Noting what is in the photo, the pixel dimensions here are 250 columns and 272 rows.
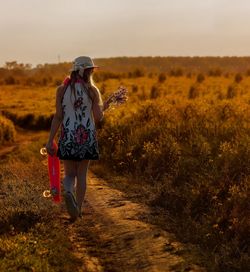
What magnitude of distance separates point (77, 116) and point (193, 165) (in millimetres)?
3587

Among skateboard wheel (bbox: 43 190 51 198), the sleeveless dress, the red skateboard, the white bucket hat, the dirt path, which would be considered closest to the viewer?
the dirt path

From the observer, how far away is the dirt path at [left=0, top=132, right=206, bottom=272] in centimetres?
731

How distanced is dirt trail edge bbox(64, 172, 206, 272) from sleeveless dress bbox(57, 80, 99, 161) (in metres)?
0.94

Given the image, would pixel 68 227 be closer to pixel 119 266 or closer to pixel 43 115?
pixel 119 266

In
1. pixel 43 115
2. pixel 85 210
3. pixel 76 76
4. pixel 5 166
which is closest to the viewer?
pixel 76 76

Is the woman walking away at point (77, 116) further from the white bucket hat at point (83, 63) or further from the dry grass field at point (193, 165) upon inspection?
the dry grass field at point (193, 165)

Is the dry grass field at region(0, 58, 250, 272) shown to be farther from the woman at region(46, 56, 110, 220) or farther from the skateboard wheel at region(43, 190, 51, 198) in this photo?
the skateboard wheel at region(43, 190, 51, 198)

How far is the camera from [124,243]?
7.97 metres

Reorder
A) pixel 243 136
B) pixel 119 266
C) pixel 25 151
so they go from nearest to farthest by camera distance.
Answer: pixel 119 266, pixel 243 136, pixel 25 151

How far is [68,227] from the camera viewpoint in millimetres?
8672

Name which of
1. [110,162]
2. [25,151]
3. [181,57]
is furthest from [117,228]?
[181,57]

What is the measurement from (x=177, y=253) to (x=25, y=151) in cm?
863

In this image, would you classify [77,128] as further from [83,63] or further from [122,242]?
[122,242]

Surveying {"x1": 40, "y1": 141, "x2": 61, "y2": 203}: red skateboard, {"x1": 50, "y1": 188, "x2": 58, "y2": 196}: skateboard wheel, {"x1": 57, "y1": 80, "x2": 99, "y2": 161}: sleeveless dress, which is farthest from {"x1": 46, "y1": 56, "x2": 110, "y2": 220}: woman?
{"x1": 50, "y1": 188, "x2": 58, "y2": 196}: skateboard wheel
